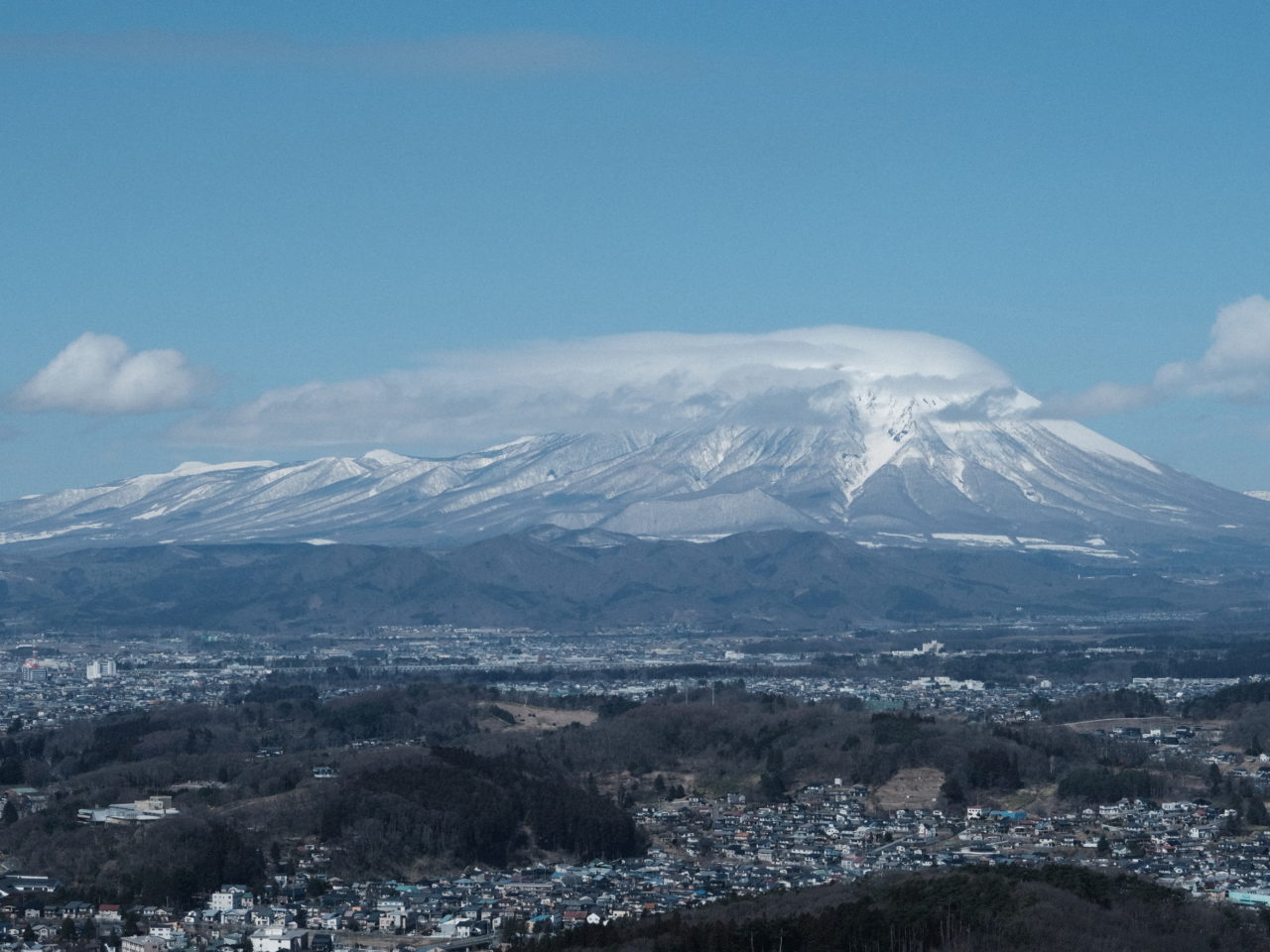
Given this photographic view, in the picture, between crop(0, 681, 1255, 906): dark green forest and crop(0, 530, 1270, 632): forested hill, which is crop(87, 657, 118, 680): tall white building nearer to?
crop(0, 681, 1255, 906): dark green forest

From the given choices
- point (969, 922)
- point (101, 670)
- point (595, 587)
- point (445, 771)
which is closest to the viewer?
point (969, 922)

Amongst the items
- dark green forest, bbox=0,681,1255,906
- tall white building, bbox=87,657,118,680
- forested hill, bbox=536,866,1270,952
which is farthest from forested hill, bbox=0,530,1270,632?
forested hill, bbox=536,866,1270,952

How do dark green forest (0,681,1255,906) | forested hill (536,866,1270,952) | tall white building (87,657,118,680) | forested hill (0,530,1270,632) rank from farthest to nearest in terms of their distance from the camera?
forested hill (0,530,1270,632) → tall white building (87,657,118,680) → dark green forest (0,681,1255,906) → forested hill (536,866,1270,952)

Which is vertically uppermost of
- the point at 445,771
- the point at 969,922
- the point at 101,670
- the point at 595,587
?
the point at 595,587

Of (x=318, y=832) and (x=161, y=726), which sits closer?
(x=318, y=832)

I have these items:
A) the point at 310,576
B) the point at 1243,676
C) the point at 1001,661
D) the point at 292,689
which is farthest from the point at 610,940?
the point at 310,576

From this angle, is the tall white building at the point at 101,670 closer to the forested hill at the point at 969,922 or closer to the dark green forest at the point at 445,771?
the dark green forest at the point at 445,771

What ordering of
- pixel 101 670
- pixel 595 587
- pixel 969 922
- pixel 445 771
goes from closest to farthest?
pixel 969 922, pixel 445 771, pixel 101 670, pixel 595 587

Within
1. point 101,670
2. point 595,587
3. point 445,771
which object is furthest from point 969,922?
point 595,587

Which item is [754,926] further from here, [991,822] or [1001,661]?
[1001,661]

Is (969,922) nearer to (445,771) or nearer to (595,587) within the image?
(445,771)

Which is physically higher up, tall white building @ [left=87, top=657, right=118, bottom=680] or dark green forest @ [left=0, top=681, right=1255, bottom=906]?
tall white building @ [left=87, top=657, right=118, bottom=680]
